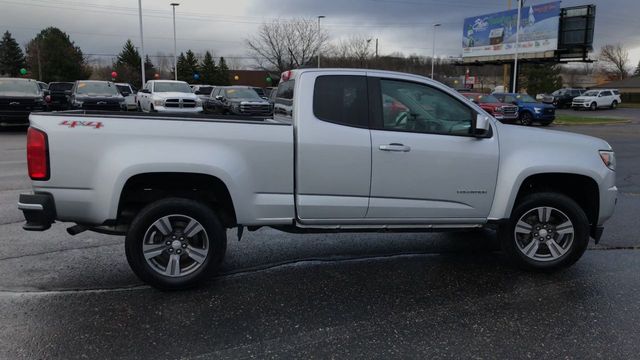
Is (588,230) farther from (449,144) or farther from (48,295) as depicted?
(48,295)

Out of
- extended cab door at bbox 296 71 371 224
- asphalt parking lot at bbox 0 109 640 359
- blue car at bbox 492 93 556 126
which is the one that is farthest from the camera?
blue car at bbox 492 93 556 126

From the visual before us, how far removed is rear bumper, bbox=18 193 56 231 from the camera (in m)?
4.15

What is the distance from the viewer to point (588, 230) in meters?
4.98

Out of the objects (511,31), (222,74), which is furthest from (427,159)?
(222,74)

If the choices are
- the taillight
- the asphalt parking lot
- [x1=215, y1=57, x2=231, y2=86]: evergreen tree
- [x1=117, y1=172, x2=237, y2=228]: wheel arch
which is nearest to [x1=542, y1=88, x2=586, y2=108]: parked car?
[x1=215, y1=57, x2=231, y2=86]: evergreen tree

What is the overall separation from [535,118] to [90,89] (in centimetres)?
2202

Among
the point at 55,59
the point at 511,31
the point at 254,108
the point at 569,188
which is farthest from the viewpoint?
the point at 55,59

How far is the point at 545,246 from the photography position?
5.04 m

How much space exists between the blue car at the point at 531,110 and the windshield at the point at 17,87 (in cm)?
2284

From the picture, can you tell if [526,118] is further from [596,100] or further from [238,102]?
[596,100]

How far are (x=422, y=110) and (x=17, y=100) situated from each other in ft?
58.5

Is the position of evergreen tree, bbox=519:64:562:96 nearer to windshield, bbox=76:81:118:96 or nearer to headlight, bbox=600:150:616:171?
windshield, bbox=76:81:118:96

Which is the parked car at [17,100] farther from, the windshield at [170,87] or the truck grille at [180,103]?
the windshield at [170,87]

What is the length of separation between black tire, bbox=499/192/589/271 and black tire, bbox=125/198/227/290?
109 inches
